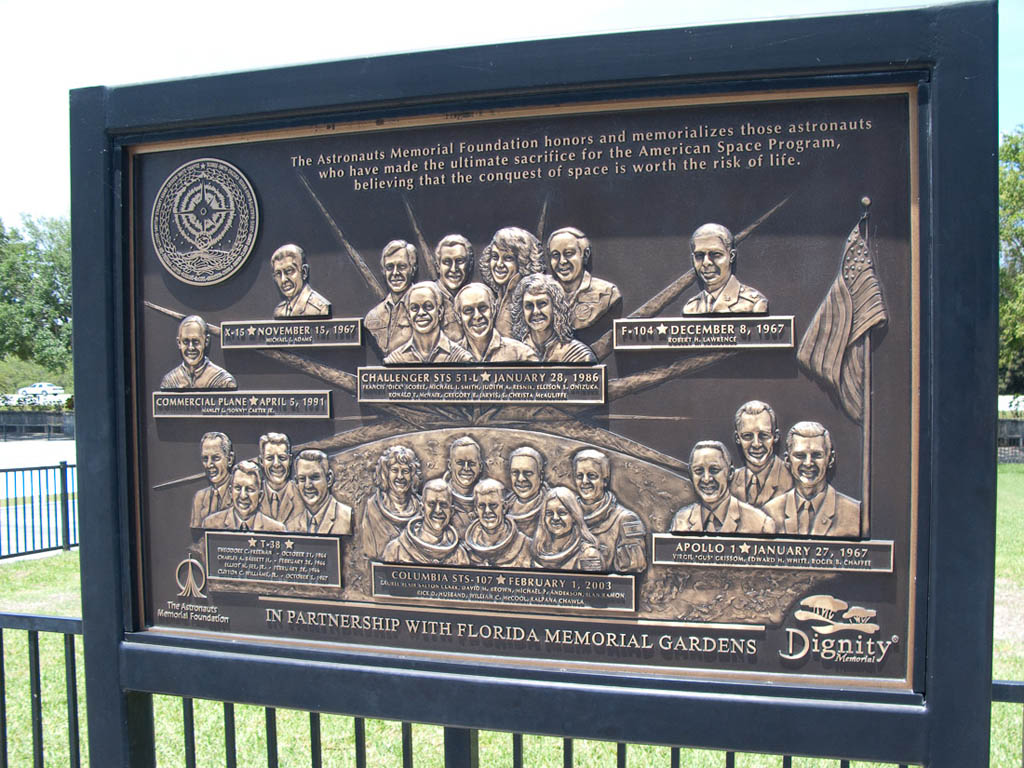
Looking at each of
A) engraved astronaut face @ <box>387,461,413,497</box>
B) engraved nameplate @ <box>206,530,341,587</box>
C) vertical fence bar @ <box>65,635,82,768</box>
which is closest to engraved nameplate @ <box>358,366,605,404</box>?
engraved astronaut face @ <box>387,461,413,497</box>

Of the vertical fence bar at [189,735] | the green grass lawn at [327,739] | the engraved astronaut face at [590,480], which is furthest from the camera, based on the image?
the green grass lawn at [327,739]

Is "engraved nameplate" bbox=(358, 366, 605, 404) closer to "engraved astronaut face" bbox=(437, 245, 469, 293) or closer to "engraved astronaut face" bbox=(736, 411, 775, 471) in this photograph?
"engraved astronaut face" bbox=(437, 245, 469, 293)

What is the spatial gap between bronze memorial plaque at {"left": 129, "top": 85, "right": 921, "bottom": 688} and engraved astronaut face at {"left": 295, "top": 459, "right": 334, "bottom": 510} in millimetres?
12

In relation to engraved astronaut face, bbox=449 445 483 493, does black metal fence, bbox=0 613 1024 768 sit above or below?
below

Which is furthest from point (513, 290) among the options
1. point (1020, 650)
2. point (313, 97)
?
point (1020, 650)

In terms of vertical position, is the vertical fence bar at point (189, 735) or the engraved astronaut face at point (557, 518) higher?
the engraved astronaut face at point (557, 518)

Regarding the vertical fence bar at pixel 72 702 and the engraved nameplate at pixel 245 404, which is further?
the vertical fence bar at pixel 72 702

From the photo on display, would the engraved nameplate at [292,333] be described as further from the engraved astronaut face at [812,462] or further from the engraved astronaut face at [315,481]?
the engraved astronaut face at [812,462]

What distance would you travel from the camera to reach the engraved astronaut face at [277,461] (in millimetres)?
2846

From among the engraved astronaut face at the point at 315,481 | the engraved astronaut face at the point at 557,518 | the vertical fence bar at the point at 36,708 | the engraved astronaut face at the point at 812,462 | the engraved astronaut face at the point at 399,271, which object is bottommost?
the vertical fence bar at the point at 36,708

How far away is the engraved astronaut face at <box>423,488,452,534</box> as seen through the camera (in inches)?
106

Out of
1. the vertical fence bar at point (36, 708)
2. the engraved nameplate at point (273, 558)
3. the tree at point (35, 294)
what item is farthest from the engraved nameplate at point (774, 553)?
the tree at point (35, 294)

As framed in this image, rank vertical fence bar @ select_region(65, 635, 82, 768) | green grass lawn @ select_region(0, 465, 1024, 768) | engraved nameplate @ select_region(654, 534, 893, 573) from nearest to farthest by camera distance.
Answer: engraved nameplate @ select_region(654, 534, 893, 573)
vertical fence bar @ select_region(65, 635, 82, 768)
green grass lawn @ select_region(0, 465, 1024, 768)

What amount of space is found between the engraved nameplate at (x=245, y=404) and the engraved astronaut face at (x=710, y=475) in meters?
1.32
